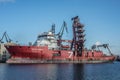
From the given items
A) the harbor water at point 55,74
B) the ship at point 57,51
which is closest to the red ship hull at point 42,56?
the ship at point 57,51

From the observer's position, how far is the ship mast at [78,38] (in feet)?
328

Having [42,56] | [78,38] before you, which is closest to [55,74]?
[42,56]

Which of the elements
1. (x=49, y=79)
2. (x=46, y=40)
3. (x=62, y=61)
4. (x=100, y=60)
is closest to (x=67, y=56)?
A: (x=62, y=61)

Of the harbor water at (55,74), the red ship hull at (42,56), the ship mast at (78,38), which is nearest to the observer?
the harbor water at (55,74)

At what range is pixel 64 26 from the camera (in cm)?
12481

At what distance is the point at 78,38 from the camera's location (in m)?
102

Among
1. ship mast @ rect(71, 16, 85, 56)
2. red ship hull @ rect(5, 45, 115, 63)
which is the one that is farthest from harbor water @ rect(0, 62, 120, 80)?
ship mast @ rect(71, 16, 85, 56)

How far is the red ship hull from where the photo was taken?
85.1 m

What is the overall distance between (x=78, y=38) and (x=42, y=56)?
64.8ft

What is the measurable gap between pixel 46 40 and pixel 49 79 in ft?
182

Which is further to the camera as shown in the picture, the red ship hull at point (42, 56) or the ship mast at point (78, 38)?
the ship mast at point (78, 38)

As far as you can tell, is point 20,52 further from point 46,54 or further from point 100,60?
point 100,60

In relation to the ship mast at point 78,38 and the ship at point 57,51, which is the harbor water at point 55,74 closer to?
the ship at point 57,51

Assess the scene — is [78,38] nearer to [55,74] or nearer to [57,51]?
[57,51]
